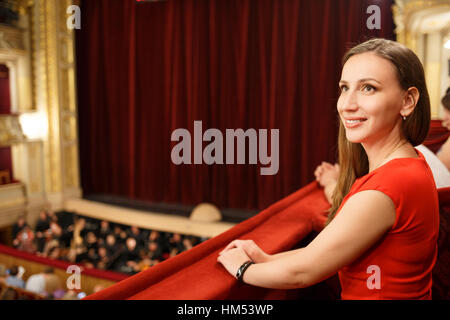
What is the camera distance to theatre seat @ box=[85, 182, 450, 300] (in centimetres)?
72

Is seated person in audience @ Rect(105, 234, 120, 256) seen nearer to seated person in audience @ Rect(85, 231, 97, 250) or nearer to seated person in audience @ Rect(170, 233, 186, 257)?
seated person in audience @ Rect(85, 231, 97, 250)

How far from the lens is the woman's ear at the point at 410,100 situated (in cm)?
73

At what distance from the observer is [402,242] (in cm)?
68

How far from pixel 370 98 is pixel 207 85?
540cm

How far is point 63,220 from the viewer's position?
20.6 ft

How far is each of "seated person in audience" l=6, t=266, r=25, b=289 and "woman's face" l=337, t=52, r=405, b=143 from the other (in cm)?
320

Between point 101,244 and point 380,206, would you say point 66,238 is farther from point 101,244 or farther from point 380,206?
point 380,206

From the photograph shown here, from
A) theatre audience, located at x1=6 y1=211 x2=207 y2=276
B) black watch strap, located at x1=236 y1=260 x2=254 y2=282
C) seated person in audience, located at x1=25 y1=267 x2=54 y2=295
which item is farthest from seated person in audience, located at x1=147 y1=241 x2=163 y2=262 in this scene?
black watch strap, located at x1=236 y1=260 x2=254 y2=282

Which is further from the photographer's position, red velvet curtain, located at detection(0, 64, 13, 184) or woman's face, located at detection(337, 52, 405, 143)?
red velvet curtain, located at detection(0, 64, 13, 184)

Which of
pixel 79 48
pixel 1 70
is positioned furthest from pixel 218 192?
pixel 1 70

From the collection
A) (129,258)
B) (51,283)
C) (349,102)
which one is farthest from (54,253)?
(349,102)

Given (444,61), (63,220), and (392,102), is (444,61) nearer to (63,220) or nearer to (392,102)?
(392,102)

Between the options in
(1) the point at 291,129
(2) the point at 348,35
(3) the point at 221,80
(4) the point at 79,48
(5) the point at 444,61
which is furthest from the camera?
(4) the point at 79,48

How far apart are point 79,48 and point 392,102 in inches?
269
